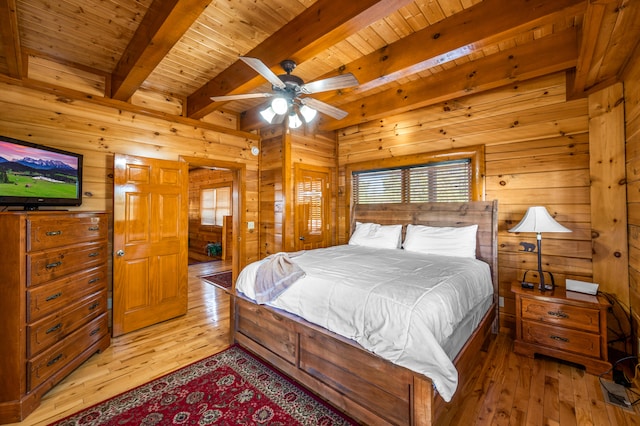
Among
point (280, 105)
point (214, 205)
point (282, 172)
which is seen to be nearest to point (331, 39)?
point (280, 105)

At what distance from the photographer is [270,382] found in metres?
2.18

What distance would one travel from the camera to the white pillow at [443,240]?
9.95 ft

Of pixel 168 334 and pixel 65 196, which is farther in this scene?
pixel 168 334

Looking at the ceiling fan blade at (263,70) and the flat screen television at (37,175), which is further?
the flat screen television at (37,175)

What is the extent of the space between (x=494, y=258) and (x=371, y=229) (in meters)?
1.48

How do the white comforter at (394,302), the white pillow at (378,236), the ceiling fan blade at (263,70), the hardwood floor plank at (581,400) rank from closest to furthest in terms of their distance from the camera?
the white comforter at (394,302) < the hardwood floor plank at (581,400) < the ceiling fan blade at (263,70) < the white pillow at (378,236)

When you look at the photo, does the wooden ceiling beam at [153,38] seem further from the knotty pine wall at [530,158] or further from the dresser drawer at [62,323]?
the knotty pine wall at [530,158]

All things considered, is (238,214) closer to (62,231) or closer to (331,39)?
(62,231)

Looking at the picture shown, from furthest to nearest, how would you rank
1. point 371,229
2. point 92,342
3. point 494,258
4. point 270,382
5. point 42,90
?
point 371,229 → point 494,258 → point 42,90 → point 92,342 → point 270,382

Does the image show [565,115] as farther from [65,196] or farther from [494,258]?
[65,196]

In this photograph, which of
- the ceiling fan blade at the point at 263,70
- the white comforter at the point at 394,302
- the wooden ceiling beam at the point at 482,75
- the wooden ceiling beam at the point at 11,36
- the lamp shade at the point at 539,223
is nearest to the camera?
the white comforter at the point at 394,302

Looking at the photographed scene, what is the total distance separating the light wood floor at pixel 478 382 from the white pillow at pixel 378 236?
4.89 ft

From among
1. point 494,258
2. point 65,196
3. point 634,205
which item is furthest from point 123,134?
point 634,205

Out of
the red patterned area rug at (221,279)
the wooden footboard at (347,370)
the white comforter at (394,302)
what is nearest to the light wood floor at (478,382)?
the wooden footboard at (347,370)
